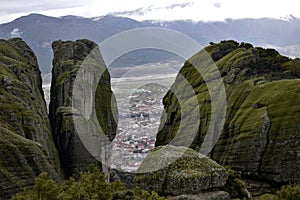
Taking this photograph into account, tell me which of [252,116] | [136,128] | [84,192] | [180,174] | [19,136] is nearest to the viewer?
[84,192]

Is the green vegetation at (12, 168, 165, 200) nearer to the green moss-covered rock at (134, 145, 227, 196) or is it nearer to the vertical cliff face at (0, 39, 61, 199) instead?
the green moss-covered rock at (134, 145, 227, 196)

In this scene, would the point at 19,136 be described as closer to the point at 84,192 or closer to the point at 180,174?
the point at 84,192

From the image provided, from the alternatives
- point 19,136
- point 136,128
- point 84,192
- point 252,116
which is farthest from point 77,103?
point 84,192

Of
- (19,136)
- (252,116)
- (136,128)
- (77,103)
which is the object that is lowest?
(136,128)

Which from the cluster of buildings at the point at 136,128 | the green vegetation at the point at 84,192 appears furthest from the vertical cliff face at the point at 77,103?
the green vegetation at the point at 84,192

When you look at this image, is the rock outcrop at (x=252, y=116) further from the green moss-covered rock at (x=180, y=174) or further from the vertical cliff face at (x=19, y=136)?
the green moss-covered rock at (x=180, y=174)

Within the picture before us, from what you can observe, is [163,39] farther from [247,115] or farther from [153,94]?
[247,115]

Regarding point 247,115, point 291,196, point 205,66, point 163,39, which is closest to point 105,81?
point 163,39
